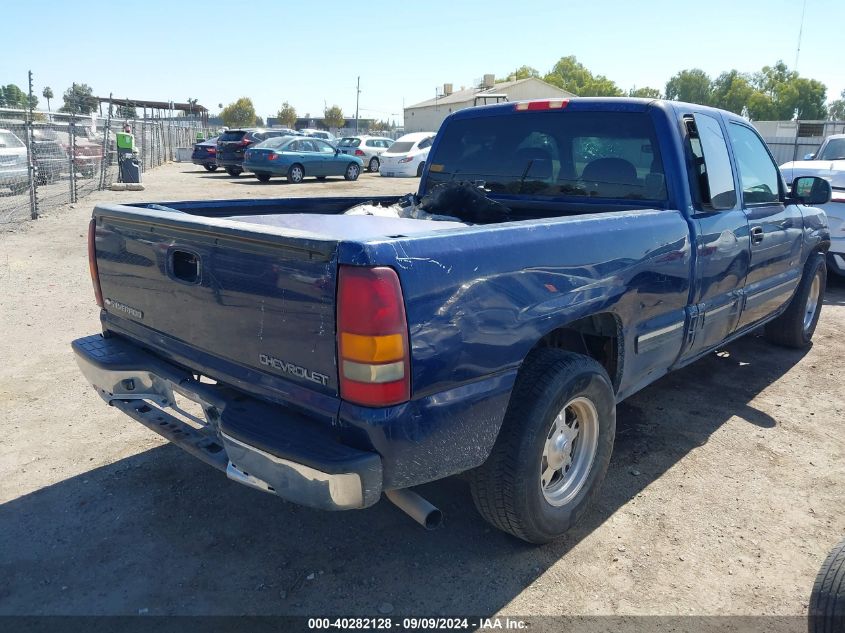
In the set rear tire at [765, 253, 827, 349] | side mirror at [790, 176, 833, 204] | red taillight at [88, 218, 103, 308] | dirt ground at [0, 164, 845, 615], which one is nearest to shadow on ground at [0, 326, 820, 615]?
dirt ground at [0, 164, 845, 615]

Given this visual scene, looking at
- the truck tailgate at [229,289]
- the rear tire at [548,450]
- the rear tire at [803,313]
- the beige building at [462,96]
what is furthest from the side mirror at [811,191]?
the beige building at [462,96]

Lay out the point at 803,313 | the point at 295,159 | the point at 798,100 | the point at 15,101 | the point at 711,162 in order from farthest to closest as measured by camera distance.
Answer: the point at 798,100 → the point at 15,101 → the point at 295,159 → the point at 803,313 → the point at 711,162

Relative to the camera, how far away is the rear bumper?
2193mm

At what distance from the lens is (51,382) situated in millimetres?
4770

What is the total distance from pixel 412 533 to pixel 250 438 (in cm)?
117

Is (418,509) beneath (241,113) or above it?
beneath

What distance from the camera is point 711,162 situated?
3.93 meters

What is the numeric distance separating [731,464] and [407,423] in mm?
2530

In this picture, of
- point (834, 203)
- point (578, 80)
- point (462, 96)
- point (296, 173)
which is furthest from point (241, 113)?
point (834, 203)

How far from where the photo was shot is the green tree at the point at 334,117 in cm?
8344

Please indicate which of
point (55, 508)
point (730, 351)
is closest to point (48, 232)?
point (55, 508)

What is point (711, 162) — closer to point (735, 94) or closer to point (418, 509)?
point (418, 509)

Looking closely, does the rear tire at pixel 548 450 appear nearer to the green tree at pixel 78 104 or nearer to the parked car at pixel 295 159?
the green tree at pixel 78 104

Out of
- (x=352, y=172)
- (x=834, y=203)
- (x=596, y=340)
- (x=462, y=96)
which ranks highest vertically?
(x=462, y=96)
